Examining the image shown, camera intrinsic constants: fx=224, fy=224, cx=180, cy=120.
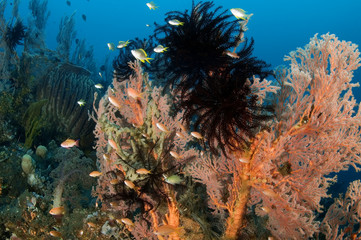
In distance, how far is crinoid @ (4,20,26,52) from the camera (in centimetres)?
1044

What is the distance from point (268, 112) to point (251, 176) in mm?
1044

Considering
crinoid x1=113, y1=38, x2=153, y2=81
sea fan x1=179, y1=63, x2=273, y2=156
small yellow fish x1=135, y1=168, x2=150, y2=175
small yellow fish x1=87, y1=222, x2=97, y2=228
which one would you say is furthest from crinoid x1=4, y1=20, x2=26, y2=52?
sea fan x1=179, y1=63, x2=273, y2=156

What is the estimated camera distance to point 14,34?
10.8 m

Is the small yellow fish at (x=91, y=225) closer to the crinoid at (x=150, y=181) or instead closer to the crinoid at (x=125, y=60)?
the crinoid at (x=150, y=181)

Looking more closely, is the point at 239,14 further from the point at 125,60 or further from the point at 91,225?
the point at 91,225

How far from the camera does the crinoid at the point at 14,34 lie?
34.2ft

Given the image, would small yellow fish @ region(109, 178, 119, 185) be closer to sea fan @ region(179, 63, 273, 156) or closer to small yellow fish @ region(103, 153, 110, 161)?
small yellow fish @ region(103, 153, 110, 161)

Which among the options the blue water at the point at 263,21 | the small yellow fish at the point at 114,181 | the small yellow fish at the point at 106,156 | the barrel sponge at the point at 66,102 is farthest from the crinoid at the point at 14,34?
the blue water at the point at 263,21

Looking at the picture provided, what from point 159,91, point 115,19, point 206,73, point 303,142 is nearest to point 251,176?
point 303,142

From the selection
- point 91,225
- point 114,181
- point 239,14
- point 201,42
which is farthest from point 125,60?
point 91,225

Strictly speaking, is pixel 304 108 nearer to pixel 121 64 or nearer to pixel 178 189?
pixel 178 189

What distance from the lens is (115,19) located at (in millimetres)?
165500

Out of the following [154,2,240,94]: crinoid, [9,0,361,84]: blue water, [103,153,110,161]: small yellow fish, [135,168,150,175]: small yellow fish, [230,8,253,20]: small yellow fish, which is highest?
[9,0,361,84]: blue water

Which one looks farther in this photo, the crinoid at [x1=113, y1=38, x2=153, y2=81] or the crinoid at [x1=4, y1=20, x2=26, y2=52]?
the crinoid at [x1=4, y1=20, x2=26, y2=52]
